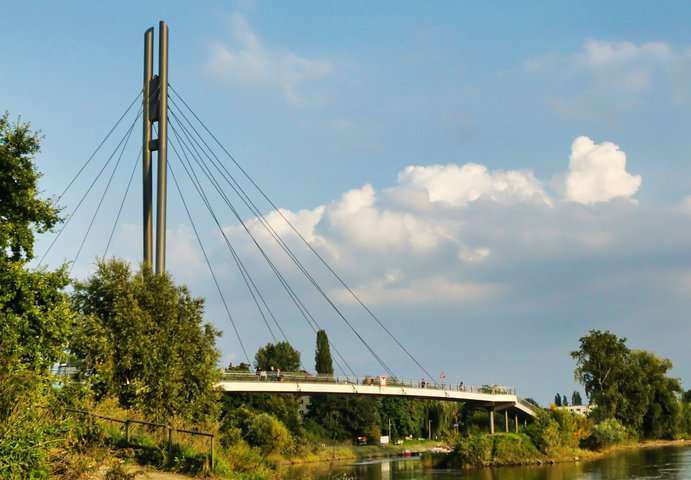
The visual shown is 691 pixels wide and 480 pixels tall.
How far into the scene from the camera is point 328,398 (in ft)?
292

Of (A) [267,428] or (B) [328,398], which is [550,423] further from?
(B) [328,398]

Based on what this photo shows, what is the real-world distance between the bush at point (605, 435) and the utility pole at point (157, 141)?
4708cm

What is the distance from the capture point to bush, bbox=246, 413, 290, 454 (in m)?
62.7

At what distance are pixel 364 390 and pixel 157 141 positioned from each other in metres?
31.8

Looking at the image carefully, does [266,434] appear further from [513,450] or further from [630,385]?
[630,385]

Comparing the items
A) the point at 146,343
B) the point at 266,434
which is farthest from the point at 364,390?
the point at 146,343

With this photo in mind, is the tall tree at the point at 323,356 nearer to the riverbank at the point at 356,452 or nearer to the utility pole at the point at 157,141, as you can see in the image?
the riverbank at the point at 356,452

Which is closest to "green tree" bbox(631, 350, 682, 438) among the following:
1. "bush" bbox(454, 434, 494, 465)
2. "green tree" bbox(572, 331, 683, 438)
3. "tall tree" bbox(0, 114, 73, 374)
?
"green tree" bbox(572, 331, 683, 438)

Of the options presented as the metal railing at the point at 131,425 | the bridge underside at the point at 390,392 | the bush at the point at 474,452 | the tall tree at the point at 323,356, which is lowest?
the bush at the point at 474,452

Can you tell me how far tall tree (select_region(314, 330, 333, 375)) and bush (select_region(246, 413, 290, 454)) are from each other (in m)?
35.5

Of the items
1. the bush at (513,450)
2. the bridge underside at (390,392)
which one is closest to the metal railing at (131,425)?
the bridge underside at (390,392)

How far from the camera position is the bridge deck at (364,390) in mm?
58938

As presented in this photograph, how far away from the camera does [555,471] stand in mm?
55625

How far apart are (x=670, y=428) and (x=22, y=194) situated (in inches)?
3274
